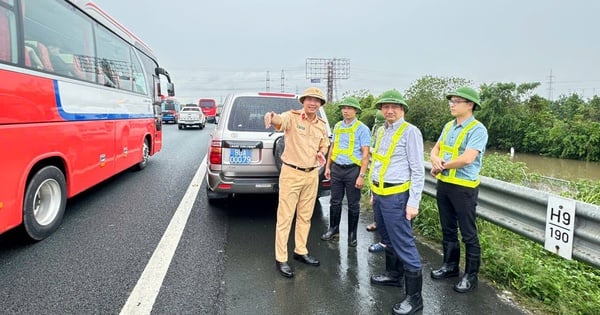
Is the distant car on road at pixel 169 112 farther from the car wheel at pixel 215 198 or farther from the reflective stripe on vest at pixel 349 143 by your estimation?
the reflective stripe on vest at pixel 349 143

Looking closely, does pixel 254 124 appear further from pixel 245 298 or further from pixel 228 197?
pixel 245 298

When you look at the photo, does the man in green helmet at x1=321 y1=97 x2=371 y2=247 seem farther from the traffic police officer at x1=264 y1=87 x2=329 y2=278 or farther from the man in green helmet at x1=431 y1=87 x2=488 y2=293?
the man in green helmet at x1=431 y1=87 x2=488 y2=293

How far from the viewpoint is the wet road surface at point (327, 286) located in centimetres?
299

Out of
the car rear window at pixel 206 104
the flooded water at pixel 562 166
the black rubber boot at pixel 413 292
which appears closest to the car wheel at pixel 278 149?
the black rubber boot at pixel 413 292

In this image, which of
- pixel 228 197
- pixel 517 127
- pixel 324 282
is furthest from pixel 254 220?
pixel 517 127

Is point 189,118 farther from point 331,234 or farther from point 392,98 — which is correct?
point 392,98

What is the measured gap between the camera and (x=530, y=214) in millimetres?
3354

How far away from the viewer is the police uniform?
3.61m

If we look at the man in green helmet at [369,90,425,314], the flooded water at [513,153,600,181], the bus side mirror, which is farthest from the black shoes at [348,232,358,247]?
the flooded water at [513,153,600,181]

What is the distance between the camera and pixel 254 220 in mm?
5273

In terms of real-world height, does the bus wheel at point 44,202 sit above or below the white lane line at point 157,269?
above

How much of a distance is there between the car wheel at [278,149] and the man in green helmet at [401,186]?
172 centimetres

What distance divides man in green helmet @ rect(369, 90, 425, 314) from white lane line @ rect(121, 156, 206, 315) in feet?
6.47

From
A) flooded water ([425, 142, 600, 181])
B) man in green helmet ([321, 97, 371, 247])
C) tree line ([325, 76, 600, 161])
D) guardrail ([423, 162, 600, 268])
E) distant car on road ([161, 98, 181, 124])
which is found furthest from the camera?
distant car on road ([161, 98, 181, 124])
